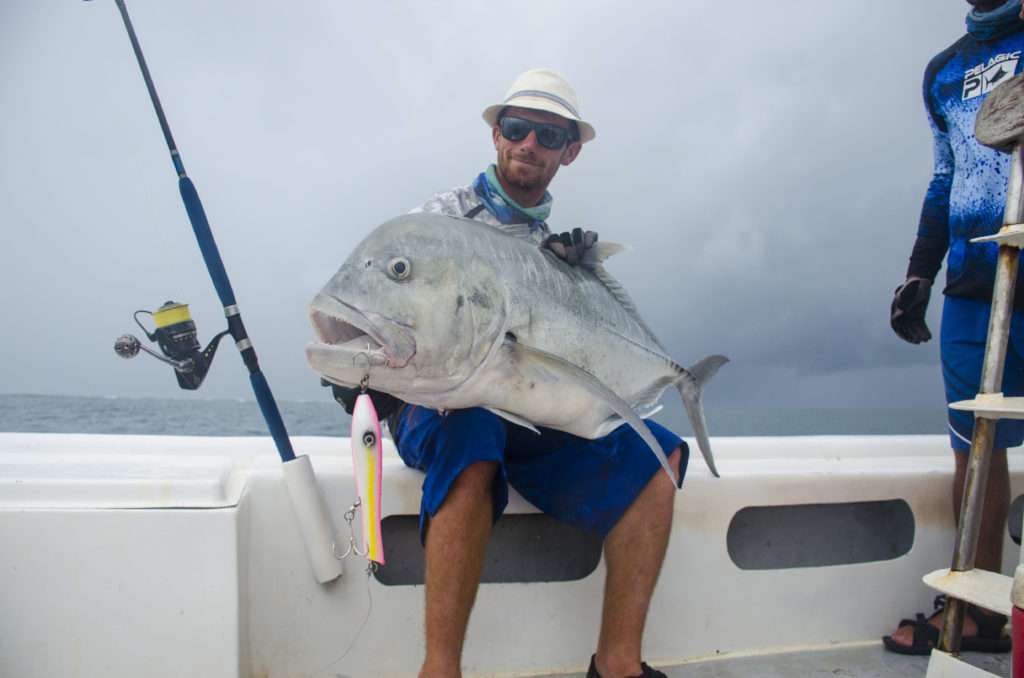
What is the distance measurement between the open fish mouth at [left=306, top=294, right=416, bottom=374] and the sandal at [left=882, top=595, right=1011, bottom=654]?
88.9 inches

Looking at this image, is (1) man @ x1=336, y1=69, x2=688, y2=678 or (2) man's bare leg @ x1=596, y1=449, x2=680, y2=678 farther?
(2) man's bare leg @ x1=596, y1=449, x2=680, y2=678

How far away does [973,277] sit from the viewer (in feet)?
8.26

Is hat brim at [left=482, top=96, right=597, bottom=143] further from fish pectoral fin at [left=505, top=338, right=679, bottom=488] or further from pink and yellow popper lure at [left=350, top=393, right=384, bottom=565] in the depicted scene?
pink and yellow popper lure at [left=350, top=393, right=384, bottom=565]

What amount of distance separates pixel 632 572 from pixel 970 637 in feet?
4.67

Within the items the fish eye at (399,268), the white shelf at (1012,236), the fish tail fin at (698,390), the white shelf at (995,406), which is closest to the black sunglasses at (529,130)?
the fish tail fin at (698,390)

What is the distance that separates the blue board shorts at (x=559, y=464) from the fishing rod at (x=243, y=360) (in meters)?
0.33

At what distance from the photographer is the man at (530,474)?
182cm

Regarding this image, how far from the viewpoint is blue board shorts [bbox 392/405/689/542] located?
6.51 ft

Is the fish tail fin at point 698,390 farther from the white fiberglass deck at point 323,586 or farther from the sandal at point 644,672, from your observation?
the sandal at point 644,672

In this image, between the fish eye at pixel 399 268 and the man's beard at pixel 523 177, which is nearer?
the fish eye at pixel 399 268

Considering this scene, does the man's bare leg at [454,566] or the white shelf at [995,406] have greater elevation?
the white shelf at [995,406]

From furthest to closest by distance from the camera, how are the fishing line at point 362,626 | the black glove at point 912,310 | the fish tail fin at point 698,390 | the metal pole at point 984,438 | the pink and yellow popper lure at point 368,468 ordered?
the black glove at point 912,310 → the fish tail fin at point 698,390 → the fishing line at point 362,626 → the metal pole at point 984,438 → the pink and yellow popper lure at point 368,468

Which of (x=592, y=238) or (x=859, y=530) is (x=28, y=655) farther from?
Result: (x=859, y=530)

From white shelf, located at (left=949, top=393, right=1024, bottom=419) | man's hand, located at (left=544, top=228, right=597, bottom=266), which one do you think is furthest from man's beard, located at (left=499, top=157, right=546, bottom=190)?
white shelf, located at (left=949, top=393, right=1024, bottom=419)
